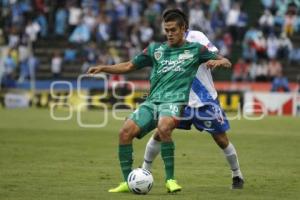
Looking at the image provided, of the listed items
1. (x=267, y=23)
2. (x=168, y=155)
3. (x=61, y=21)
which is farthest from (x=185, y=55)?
(x=61, y=21)

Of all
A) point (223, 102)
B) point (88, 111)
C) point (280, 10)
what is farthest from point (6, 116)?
point (280, 10)

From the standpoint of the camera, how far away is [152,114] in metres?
11.0

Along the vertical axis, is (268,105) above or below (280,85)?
below

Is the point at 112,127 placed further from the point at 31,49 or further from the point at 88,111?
the point at 31,49

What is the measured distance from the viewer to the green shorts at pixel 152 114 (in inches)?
425

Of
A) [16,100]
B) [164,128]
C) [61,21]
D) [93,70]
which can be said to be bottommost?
[16,100]

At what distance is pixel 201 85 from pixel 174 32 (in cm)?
110

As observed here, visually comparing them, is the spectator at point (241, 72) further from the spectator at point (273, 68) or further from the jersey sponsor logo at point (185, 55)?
the jersey sponsor logo at point (185, 55)

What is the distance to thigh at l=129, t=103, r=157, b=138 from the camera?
10797mm

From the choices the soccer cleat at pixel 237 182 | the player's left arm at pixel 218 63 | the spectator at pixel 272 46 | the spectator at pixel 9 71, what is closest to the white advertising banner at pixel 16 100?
the spectator at pixel 9 71

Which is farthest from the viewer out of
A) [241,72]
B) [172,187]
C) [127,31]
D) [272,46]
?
[127,31]

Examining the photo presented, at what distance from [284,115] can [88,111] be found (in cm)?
738

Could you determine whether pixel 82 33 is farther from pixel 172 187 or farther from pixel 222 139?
pixel 172 187

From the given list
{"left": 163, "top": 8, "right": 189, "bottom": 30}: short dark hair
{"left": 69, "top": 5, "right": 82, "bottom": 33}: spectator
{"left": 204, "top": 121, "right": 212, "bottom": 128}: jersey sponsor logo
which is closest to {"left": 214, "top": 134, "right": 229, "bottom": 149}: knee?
{"left": 204, "top": 121, "right": 212, "bottom": 128}: jersey sponsor logo
